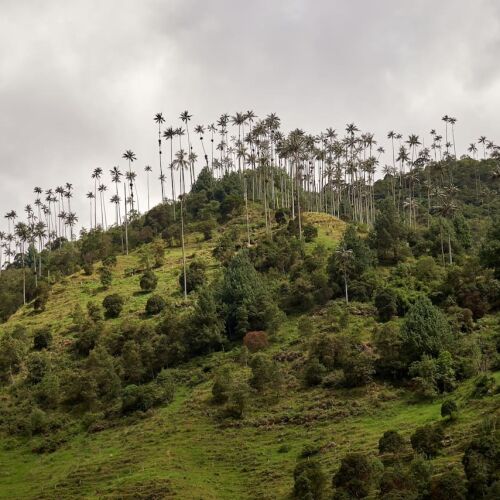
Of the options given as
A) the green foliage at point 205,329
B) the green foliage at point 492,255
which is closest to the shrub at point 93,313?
the green foliage at point 205,329

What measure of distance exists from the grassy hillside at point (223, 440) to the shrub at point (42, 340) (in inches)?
756

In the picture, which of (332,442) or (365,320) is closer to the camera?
(332,442)

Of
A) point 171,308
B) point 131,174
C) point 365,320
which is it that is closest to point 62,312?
point 171,308

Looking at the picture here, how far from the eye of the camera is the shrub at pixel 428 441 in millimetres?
46906

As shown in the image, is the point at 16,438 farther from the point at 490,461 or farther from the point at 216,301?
the point at 490,461

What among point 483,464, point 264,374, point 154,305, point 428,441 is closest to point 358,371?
point 264,374

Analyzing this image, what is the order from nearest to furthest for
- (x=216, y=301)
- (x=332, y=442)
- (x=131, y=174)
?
(x=332, y=442), (x=216, y=301), (x=131, y=174)

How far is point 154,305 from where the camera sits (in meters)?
93.0

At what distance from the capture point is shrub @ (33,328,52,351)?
8656 centimetres

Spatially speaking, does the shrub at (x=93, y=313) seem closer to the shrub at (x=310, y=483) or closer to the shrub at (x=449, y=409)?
the shrub at (x=310, y=483)

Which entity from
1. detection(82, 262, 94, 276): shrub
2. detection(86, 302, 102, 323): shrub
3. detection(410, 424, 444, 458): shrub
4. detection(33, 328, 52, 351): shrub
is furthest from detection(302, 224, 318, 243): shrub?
detection(410, 424, 444, 458): shrub

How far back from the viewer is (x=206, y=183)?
170m

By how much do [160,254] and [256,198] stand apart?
4511cm

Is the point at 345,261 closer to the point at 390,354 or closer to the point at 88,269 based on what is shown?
the point at 390,354
